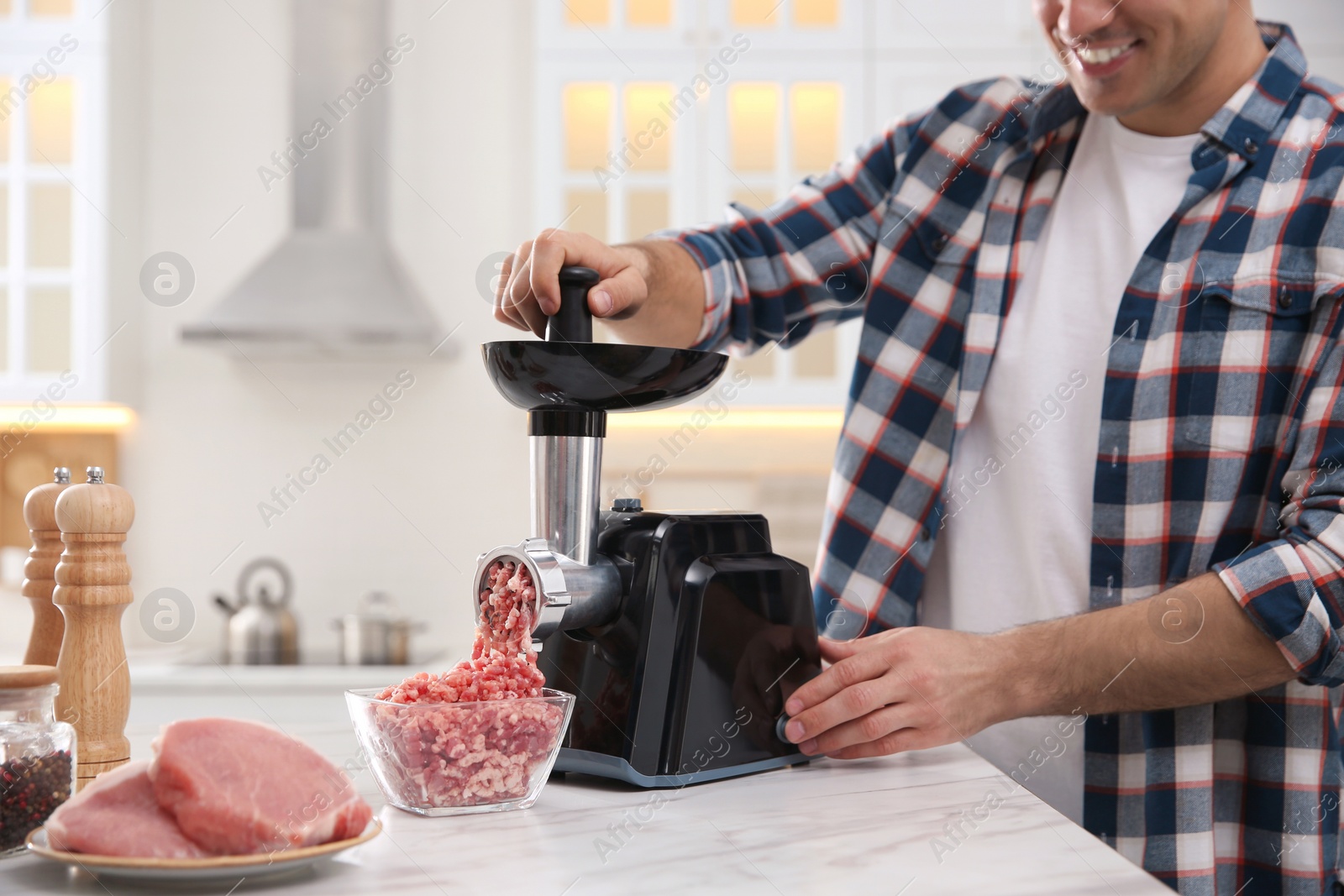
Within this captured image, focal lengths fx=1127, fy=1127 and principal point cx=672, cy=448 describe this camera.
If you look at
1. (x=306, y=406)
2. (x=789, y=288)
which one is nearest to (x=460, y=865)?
(x=789, y=288)

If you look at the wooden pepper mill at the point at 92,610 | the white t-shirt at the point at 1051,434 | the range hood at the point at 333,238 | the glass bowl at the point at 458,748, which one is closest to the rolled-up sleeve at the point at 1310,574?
the white t-shirt at the point at 1051,434

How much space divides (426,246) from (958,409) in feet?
6.85

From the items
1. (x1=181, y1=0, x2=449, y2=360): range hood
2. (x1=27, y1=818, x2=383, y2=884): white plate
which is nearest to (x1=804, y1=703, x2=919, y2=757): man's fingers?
(x1=27, y1=818, x2=383, y2=884): white plate

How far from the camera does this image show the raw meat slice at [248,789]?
572mm

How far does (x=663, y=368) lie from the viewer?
817mm

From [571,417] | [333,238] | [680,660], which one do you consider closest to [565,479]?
[571,417]

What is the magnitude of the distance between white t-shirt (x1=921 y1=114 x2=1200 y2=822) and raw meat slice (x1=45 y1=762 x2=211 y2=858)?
854 mm

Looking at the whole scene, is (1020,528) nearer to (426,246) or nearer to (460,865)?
(460,865)

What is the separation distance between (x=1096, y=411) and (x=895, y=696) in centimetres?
45

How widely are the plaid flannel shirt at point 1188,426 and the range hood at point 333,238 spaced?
65.2 inches

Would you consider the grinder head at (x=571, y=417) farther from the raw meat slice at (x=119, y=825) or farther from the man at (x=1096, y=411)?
the raw meat slice at (x=119, y=825)

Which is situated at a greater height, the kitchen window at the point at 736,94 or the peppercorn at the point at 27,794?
the kitchen window at the point at 736,94

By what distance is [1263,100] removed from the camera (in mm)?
1132

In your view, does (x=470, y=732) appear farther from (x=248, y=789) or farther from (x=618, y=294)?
(x=618, y=294)
